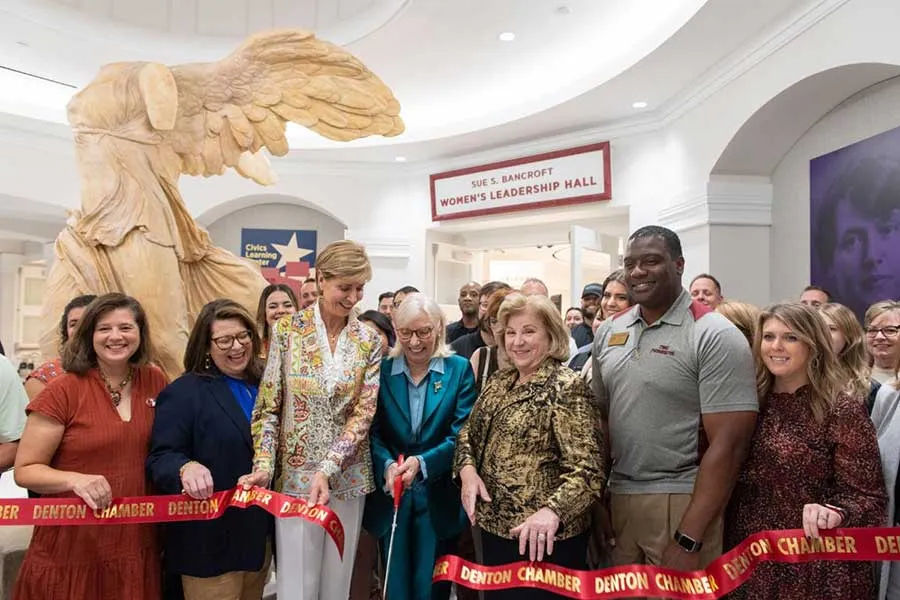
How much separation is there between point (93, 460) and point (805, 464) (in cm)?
221

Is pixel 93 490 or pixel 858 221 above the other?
pixel 858 221

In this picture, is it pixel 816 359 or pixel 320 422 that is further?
pixel 320 422

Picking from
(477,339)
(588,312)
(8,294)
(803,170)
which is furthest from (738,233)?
(8,294)

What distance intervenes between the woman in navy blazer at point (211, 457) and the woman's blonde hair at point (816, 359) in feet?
5.65

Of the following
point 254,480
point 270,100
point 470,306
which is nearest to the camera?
point 254,480

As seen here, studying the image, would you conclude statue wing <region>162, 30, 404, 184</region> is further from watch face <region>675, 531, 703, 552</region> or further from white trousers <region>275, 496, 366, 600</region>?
watch face <region>675, 531, 703, 552</region>

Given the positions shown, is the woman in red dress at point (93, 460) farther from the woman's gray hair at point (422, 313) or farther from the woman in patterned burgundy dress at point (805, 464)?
the woman in patterned burgundy dress at point (805, 464)

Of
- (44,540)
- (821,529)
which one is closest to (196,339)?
(44,540)

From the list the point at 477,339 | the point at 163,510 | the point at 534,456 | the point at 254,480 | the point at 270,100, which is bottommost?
the point at 163,510

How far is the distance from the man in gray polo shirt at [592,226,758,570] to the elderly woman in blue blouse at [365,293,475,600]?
1.84 feet

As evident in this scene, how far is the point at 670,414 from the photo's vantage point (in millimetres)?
2084

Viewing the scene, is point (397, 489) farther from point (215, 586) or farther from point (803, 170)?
point (803, 170)

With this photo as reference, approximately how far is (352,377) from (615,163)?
593 centimetres

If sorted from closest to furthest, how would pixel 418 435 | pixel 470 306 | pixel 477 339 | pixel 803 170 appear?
1. pixel 418 435
2. pixel 477 339
3. pixel 470 306
4. pixel 803 170
